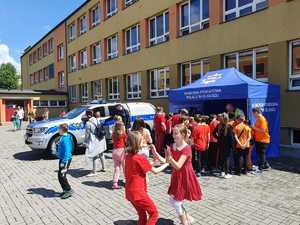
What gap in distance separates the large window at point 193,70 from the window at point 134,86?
474 cm

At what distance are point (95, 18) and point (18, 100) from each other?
14056mm

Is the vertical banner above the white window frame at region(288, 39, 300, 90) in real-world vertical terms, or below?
below

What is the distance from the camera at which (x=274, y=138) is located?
10695 millimetres

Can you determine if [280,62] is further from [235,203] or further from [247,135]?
[235,203]

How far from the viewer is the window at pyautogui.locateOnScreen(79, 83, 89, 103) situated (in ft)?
106

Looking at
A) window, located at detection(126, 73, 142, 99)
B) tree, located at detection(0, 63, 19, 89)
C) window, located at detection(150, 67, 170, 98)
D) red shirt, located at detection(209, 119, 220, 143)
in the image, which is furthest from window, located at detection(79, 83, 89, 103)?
tree, located at detection(0, 63, 19, 89)

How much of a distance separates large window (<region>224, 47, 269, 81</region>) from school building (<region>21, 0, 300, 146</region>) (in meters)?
0.01

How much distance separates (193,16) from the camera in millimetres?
17141

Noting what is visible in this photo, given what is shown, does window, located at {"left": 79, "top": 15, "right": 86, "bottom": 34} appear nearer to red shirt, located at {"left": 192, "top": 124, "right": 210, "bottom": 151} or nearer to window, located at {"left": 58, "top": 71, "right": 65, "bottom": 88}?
window, located at {"left": 58, "top": 71, "right": 65, "bottom": 88}

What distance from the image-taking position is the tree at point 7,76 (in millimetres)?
74562

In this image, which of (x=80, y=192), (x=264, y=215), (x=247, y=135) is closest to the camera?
(x=264, y=215)

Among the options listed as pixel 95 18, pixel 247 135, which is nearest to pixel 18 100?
pixel 95 18

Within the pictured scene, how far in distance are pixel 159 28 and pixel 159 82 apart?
307 centimetres

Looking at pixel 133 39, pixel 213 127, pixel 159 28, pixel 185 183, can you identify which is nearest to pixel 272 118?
pixel 213 127
